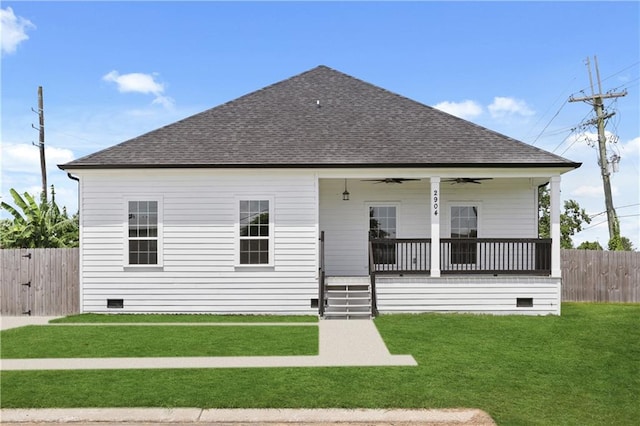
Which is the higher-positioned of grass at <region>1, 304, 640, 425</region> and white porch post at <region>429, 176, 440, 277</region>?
white porch post at <region>429, 176, 440, 277</region>

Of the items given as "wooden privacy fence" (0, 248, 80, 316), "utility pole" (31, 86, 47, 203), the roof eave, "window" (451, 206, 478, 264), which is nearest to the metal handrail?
the roof eave

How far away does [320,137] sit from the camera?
14.7 metres

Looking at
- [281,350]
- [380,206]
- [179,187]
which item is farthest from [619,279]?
[179,187]

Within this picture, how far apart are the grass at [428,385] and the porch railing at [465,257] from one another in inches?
157

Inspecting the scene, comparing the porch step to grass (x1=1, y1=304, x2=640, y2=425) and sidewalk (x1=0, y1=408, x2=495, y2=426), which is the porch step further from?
sidewalk (x1=0, y1=408, x2=495, y2=426)

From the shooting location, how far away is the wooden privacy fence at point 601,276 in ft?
55.6

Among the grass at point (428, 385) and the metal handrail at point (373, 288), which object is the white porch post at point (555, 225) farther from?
the metal handrail at point (373, 288)

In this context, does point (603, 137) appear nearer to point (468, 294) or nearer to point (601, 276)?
point (601, 276)

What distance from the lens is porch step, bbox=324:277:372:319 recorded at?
505 inches

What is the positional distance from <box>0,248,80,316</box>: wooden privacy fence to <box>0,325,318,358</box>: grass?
226cm

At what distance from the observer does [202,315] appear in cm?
1367

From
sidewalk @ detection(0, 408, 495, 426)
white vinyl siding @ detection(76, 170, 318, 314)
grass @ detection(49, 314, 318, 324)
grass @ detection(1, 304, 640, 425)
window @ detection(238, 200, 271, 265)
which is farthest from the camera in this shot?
window @ detection(238, 200, 271, 265)

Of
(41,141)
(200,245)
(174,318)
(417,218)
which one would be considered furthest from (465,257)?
(41,141)

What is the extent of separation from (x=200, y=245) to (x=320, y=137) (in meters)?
4.79
